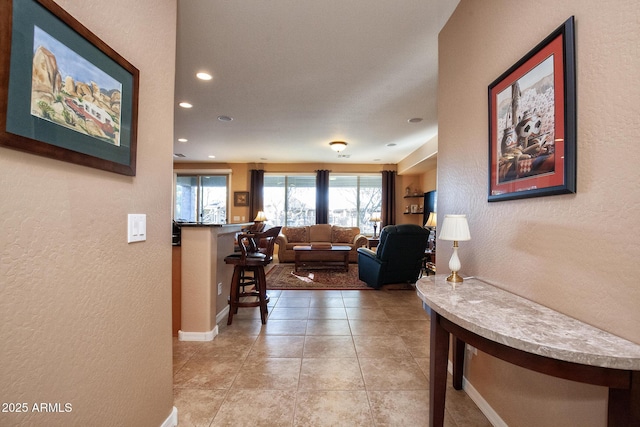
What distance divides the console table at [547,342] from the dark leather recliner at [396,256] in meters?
2.52

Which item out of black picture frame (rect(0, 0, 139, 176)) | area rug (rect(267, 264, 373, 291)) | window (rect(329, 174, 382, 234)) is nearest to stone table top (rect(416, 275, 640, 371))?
black picture frame (rect(0, 0, 139, 176))

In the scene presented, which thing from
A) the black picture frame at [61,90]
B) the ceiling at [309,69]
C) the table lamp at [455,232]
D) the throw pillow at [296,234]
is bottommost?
the throw pillow at [296,234]

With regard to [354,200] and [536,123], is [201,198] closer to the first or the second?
[354,200]

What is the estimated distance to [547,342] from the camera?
0.79 meters

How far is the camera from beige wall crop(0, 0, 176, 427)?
0.75 meters

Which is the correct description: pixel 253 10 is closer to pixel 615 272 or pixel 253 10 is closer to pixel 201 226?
pixel 201 226

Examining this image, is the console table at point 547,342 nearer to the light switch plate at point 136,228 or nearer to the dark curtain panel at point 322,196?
the light switch plate at point 136,228

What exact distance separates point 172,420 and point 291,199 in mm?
6527

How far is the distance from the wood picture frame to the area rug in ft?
8.12

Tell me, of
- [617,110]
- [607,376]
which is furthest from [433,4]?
[607,376]

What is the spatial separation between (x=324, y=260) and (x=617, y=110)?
5.33 m

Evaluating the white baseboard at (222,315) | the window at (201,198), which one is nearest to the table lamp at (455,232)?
the white baseboard at (222,315)

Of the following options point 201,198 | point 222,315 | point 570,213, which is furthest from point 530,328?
point 201,198

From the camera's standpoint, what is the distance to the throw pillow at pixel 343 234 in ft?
23.2
